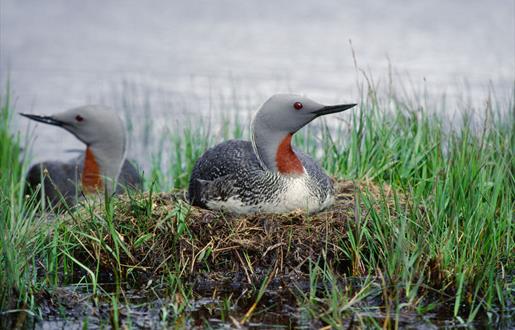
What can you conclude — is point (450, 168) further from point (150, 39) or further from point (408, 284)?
point (150, 39)

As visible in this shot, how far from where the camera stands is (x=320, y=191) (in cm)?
594

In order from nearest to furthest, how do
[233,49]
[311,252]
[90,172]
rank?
[311,252] → [90,172] → [233,49]

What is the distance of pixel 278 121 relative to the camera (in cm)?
593

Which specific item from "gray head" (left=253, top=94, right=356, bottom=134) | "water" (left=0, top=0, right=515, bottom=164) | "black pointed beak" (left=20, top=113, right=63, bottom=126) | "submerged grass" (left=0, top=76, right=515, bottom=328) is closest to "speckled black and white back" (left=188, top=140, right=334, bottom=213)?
"submerged grass" (left=0, top=76, right=515, bottom=328)

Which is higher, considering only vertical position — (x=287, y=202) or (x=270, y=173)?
(x=270, y=173)

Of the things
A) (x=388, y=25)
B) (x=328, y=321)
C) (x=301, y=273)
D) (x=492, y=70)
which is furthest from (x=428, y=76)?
(x=328, y=321)

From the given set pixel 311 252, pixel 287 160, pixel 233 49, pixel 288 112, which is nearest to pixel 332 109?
pixel 288 112

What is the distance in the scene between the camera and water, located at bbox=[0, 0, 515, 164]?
12695 mm

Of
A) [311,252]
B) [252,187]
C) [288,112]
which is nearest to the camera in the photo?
[311,252]

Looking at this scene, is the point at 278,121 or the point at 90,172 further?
the point at 90,172

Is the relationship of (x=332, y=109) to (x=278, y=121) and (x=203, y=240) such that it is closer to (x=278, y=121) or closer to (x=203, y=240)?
(x=278, y=121)

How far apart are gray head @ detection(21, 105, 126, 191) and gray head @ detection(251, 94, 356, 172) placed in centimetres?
174

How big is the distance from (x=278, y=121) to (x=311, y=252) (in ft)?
3.21

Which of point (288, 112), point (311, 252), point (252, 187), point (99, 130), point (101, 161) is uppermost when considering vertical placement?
point (288, 112)
